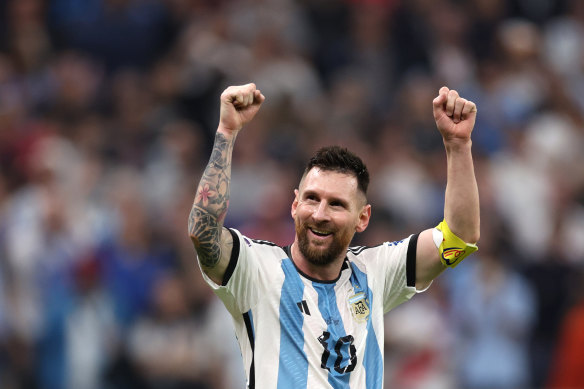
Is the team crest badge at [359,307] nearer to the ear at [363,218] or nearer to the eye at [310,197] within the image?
the ear at [363,218]

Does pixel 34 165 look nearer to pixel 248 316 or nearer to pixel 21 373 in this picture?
pixel 21 373

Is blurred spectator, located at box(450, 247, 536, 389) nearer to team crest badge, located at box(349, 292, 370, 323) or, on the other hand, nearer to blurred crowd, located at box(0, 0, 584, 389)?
blurred crowd, located at box(0, 0, 584, 389)

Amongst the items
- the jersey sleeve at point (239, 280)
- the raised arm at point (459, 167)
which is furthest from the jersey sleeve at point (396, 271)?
the jersey sleeve at point (239, 280)

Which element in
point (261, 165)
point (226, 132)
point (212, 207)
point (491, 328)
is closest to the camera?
point (212, 207)

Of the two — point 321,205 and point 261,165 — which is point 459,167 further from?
point 261,165

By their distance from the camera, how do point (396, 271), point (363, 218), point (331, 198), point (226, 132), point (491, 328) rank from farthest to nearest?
point (491, 328) → point (396, 271) → point (363, 218) → point (331, 198) → point (226, 132)

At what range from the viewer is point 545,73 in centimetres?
1312

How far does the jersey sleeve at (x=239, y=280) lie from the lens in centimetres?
527

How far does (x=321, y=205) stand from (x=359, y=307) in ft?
2.02

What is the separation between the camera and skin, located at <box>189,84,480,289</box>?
5215 millimetres

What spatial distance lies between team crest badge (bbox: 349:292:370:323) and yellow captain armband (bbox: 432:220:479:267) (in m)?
0.50

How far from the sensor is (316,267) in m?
5.59

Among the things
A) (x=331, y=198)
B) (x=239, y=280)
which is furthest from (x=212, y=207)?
(x=331, y=198)

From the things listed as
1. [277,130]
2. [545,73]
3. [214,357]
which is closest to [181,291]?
[214,357]
